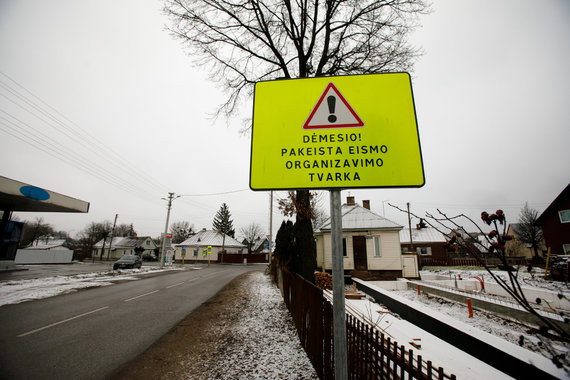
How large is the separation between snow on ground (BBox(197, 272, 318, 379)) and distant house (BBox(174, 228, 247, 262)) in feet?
130

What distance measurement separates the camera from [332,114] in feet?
6.64

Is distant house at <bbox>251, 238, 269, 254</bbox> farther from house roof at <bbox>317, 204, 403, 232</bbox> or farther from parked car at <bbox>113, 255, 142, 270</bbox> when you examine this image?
house roof at <bbox>317, 204, 403, 232</bbox>

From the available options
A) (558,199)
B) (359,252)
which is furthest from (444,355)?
(558,199)

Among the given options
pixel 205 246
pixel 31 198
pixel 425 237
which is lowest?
pixel 205 246

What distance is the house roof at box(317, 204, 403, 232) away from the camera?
58.2ft

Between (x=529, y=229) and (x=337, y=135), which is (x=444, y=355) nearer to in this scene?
(x=337, y=135)

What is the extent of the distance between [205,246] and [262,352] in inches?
1739

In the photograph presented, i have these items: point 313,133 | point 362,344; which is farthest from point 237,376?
Result: point 313,133

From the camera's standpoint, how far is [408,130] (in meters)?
1.97

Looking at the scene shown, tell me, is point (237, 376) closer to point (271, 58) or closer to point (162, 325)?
point (162, 325)

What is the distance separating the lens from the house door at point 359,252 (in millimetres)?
17469

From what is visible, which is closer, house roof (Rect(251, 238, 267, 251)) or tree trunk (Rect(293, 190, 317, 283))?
tree trunk (Rect(293, 190, 317, 283))

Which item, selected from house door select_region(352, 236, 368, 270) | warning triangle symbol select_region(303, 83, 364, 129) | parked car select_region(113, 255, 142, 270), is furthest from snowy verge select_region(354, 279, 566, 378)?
parked car select_region(113, 255, 142, 270)

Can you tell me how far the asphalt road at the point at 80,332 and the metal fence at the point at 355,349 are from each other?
3679 mm
